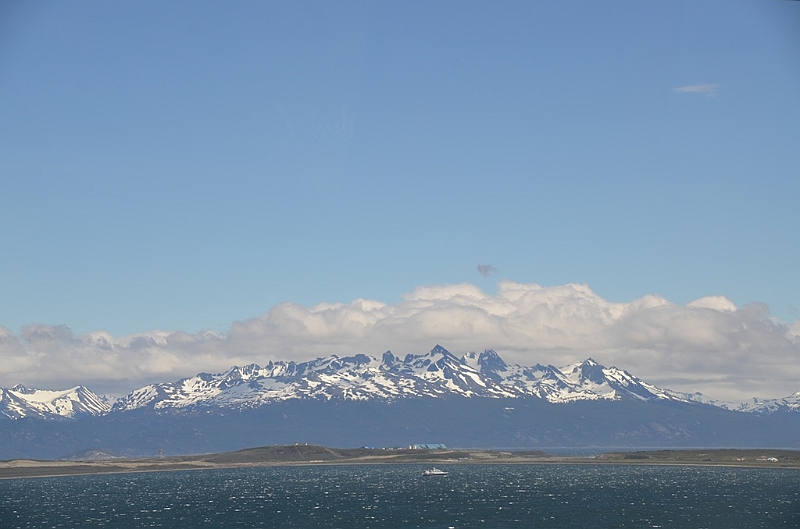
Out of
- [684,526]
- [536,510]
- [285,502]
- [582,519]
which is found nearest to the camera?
[684,526]

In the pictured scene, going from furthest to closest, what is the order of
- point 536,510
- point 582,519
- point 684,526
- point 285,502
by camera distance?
point 285,502 → point 536,510 → point 582,519 → point 684,526

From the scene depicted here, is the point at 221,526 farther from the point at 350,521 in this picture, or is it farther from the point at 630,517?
the point at 630,517

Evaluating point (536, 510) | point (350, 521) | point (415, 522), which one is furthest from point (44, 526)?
point (536, 510)

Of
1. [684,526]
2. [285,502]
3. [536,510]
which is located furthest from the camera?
[285,502]

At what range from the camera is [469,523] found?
155m

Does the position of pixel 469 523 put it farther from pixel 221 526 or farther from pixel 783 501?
pixel 783 501

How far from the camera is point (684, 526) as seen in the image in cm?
14875

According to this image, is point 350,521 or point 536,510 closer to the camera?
point 350,521

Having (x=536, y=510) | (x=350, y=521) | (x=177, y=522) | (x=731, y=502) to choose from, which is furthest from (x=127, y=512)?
(x=731, y=502)

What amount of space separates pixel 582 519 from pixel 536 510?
1639 cm

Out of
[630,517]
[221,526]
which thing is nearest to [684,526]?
[630,517]

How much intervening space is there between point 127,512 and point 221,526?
3459cm

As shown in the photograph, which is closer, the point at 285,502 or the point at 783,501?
the point at 783,501

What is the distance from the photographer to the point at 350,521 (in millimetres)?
159875
